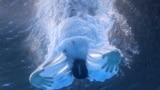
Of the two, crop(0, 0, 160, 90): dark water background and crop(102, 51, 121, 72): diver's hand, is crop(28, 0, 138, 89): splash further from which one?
crop(0, 0, 160, 90): dark water background

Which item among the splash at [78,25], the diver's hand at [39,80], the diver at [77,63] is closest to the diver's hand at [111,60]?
the diver at [77,63]

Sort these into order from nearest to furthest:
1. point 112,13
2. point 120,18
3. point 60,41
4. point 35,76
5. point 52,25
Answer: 1. point 35,76
2. point 60,41
3. point 52,25
4. point 112,13
5. point 120,18

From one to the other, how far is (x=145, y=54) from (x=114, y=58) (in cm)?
771

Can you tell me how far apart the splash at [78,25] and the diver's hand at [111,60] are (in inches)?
7.4

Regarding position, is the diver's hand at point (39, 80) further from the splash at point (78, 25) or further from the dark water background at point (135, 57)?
the dark water background at point (135, 57)

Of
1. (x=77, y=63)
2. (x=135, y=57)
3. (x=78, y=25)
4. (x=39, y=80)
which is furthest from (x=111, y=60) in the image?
(x=135, y=57)

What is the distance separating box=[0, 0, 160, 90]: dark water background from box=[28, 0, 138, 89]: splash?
1.43 feet

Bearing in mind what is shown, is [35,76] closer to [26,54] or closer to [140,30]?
[26,54]

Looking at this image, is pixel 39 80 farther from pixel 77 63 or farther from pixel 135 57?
pixel 135 57

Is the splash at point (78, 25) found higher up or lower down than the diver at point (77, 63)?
higher up

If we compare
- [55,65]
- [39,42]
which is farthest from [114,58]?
[39,42]

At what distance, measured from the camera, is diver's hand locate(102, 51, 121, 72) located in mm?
6465

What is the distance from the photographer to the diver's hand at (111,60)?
21.2 feet

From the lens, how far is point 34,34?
11047 mm
